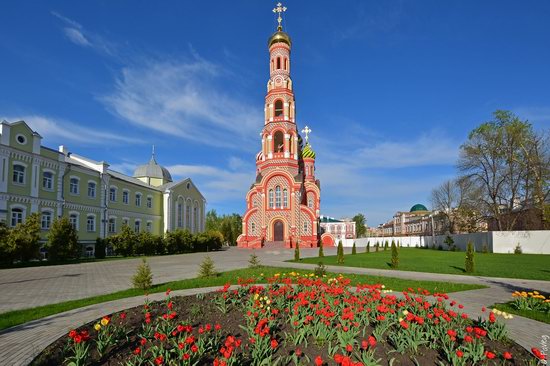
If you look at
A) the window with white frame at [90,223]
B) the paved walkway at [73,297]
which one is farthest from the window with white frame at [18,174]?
the paved walkway at [73,297]

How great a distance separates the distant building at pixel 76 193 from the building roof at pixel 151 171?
17 centimetres

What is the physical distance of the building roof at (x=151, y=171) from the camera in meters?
42.8

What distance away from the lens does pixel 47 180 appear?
952 inches

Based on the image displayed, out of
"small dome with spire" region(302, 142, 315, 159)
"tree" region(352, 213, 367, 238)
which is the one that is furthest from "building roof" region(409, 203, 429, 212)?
"small dome with spire" region(302, 142, 315, 159)

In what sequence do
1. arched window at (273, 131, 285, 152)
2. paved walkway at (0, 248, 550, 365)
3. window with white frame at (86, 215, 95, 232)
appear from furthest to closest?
1. arched window at (273, 131, 285, 152)
2. window with white frame at (86, 215, 95, 232)
3. paved walkway at (0, 248, 550, 365)

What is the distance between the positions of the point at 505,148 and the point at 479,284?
26.4 m

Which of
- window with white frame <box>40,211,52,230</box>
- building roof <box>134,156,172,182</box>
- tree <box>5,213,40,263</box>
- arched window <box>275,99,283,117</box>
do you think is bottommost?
tree <box>5,213,40,263</box>

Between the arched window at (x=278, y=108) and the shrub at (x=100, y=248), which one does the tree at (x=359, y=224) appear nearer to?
the arched window at (x=278, y=108)

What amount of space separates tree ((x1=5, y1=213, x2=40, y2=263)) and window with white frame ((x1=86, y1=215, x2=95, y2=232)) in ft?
28.9

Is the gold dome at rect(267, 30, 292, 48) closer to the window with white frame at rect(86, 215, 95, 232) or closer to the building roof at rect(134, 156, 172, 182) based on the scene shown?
the building roof at rect(134, 156, 172, 182)

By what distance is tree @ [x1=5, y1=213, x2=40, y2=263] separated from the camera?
17102mm

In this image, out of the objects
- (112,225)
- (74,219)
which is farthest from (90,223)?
(112,225)

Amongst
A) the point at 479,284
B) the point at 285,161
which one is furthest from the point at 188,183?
the point at 479,284

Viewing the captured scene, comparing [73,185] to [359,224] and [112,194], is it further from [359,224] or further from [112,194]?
[359,224]
